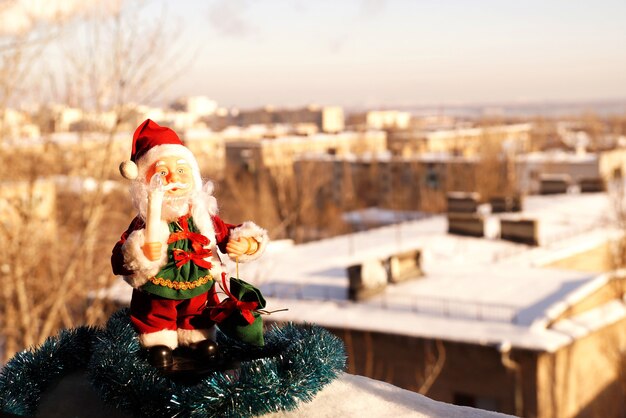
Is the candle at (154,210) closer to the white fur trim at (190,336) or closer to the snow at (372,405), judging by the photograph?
the white fur trim at (190,336)

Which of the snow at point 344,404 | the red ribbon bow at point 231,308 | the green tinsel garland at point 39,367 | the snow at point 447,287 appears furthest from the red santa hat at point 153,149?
the snow at point 447,287

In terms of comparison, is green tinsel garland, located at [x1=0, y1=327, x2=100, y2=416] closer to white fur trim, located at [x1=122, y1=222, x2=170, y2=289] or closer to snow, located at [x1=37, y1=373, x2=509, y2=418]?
snow, located at [x1=37, y1=373, x2=509, y2=418]

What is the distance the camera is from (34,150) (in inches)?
446

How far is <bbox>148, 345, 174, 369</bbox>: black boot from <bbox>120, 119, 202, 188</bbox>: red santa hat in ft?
2.13

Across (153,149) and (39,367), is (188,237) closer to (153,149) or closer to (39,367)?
(153,149)

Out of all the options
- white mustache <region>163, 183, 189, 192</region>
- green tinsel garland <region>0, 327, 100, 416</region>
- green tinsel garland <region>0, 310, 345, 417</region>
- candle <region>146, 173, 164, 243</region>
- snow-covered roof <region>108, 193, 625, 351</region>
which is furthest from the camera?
snow-covered roof <region>108, 193, 625, 351</region>

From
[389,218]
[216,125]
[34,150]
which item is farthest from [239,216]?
[34,150]

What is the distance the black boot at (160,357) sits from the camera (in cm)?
269

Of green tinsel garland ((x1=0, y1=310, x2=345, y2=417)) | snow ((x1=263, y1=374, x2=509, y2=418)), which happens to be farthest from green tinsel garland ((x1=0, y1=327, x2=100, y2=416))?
snow ((x1=263, y1=374, x2=509, y2=418))

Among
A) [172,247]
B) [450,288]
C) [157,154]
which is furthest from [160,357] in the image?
[450,288]

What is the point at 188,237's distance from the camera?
2863 millimetres

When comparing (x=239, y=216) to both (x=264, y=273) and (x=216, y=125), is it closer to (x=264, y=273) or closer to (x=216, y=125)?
(x=216, y=125)

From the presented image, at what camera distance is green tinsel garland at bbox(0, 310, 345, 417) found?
7.72 feet

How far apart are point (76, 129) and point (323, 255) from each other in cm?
755
